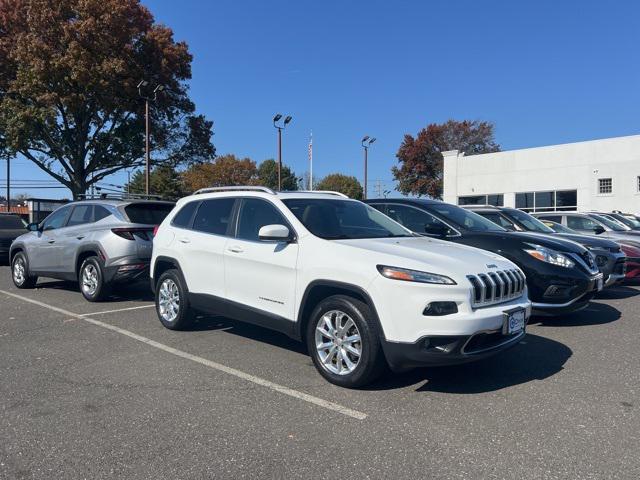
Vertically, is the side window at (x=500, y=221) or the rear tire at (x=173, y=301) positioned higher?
the side window at (x=500, y=221)

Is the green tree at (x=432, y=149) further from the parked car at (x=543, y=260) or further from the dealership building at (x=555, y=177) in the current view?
the parked car at (x=543, y=260)

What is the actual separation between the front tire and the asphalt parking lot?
6.4 inches

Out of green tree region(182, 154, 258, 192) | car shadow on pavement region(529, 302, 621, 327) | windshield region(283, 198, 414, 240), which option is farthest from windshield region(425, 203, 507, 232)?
green tree region(182, 154, 258, 192)

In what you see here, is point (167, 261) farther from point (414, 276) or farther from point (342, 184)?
point (342, 184)

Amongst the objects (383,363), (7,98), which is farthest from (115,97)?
(383,363)

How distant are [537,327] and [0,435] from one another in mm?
5940

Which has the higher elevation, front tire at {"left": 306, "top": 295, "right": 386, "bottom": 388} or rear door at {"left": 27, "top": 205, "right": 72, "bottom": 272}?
rear door at {"left": 27, "top": 205, "right": 72, "bottom": 272}

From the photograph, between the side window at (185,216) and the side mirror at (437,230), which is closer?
the side window at (185,216)

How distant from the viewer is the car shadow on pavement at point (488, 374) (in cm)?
451

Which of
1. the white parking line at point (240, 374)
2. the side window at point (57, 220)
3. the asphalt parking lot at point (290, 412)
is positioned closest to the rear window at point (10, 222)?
the side window at point (57, 220)

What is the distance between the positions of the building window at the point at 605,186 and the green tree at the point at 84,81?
23141 mm

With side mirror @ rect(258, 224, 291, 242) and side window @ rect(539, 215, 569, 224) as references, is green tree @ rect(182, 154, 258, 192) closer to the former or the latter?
side window @ rect(539, 215, 569, 224)

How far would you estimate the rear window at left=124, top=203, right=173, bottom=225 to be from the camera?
8406 mm

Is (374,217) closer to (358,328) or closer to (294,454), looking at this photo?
(358,328)
